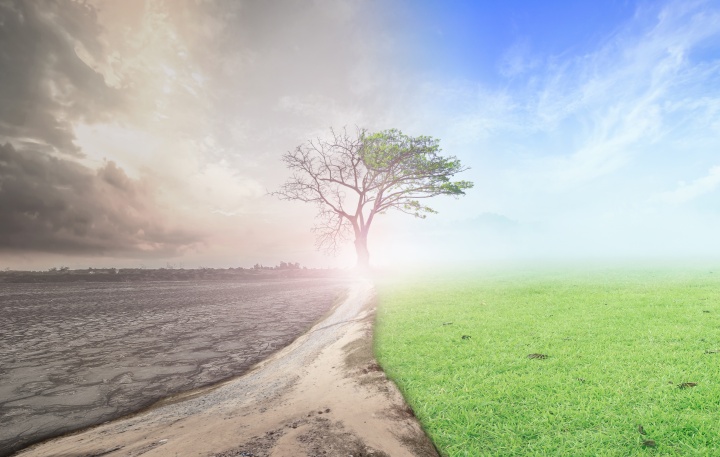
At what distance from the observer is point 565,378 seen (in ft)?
18.4

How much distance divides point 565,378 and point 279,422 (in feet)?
14.6

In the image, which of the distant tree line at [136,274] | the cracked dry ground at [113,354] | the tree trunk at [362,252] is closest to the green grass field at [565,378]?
the cracked dry ground at [113,354]

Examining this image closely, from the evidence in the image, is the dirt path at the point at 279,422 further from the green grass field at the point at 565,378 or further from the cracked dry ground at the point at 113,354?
the cracked dry ground at the point at 113,354

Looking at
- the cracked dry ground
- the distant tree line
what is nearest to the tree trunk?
the distant tree line

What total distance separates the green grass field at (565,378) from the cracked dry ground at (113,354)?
166 inches

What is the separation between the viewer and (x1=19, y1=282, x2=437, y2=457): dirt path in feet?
13.1

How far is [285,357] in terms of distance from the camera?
→ 8531mm

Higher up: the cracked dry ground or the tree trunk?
the tree trunk

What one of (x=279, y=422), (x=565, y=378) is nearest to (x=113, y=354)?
(x=279, y=422)

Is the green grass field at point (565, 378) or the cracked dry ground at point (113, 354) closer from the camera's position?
the green grass field at point (565, 378)

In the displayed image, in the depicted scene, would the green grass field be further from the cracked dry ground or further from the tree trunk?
the tree trunk

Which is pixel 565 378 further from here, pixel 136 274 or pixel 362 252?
pixel 136 274

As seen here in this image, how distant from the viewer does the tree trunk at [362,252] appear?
39.8 m

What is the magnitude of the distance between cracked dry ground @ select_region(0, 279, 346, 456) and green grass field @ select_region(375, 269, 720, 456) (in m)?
4.22
